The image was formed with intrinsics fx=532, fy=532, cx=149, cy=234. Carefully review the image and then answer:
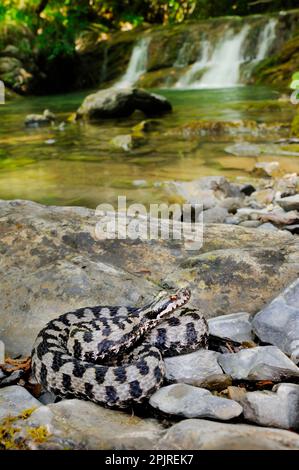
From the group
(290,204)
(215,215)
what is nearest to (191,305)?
(215,215)

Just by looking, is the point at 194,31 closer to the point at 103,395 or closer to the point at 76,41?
the point at 76,41

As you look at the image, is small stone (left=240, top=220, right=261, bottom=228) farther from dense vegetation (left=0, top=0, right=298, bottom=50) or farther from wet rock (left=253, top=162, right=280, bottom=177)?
dense vegetation (left=0, top=0, right=298, bottom=50)

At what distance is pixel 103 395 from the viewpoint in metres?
3.37

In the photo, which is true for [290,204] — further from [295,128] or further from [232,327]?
[295,128]

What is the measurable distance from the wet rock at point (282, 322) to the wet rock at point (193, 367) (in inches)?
19.8

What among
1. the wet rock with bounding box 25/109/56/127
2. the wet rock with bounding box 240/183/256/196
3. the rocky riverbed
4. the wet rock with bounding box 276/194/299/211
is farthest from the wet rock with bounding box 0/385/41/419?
the wet rock with bounding box 25/109/56/127

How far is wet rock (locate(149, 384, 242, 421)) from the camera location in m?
3.02

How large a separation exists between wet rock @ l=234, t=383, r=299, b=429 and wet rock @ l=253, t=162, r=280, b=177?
8.35m

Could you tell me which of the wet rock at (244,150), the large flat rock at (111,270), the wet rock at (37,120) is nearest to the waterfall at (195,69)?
the wet rock at (37,120)

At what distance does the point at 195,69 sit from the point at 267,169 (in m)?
20.8

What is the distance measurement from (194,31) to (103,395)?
106 ft

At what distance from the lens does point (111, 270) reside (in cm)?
498
